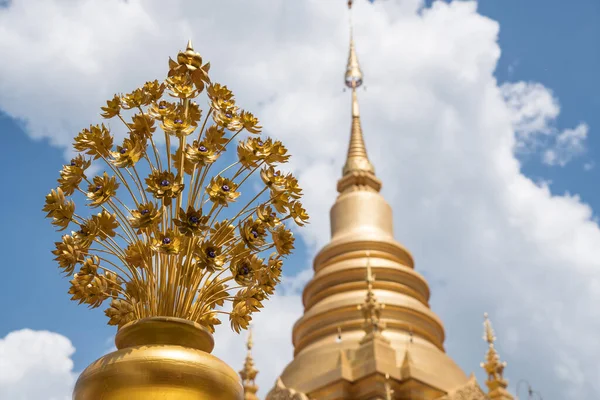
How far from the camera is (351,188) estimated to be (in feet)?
90.5

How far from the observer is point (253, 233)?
4.31m

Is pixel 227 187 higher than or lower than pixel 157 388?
higher

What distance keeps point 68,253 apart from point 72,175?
1.45 feet

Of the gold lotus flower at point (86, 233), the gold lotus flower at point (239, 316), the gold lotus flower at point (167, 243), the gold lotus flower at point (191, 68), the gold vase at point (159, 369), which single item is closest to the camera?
the gold vase at point (159, 369)

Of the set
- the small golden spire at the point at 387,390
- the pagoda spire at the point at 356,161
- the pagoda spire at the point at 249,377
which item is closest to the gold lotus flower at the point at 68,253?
the small golden spire at the point at 387,390

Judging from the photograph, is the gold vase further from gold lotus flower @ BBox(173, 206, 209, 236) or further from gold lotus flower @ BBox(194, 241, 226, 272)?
gold lotus flower @ BBox(173, 206, 209, 236)

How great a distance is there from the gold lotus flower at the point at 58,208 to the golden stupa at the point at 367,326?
1286 cm

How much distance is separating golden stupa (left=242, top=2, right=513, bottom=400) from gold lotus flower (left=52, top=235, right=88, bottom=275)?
12765 mm

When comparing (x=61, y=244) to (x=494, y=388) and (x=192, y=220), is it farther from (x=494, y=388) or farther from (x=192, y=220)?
(x=494, y=388)

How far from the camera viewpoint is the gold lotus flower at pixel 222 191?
419cm

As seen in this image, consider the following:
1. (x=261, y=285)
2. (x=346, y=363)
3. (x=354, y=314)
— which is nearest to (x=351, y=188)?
(x=354, y=314)

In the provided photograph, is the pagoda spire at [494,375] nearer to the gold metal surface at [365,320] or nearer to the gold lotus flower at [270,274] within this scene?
the gold metal surface at [365,320]

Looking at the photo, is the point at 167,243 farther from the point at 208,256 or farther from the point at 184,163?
the point at 184,163

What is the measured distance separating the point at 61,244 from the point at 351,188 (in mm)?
23522
